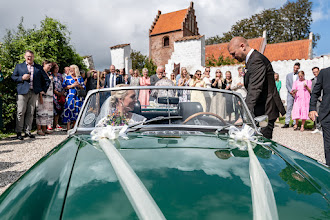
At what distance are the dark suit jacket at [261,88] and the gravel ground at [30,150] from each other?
2.35 metres

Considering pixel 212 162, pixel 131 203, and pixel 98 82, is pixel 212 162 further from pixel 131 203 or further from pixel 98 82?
pixel 98 82

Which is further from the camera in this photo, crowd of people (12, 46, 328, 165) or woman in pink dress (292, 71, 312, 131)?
woman in pink dress (292, 71, 312, 131)

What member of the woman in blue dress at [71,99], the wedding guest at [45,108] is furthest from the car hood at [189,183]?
the woman in blue dress at [71,99]

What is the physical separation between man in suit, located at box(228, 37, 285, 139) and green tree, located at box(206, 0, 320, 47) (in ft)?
128

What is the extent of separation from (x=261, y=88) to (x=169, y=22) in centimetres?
4365

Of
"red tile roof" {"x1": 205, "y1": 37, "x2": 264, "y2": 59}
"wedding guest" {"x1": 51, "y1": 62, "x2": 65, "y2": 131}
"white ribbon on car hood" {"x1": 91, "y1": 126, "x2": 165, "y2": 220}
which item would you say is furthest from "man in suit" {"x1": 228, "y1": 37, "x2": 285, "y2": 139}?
"red tile roof" {"x1": 205, "y1": 37, "x2": 264, "y2": 59}

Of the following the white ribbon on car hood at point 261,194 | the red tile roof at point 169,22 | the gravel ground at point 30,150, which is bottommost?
the gravel ground at point 30,150

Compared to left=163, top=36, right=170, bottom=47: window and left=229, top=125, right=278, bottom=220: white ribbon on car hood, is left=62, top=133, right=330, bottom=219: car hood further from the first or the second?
left=163, top=36, right=170, bottom=47: window

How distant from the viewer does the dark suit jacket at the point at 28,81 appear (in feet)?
20.9

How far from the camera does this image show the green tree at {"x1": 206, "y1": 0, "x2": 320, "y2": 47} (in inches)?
1484

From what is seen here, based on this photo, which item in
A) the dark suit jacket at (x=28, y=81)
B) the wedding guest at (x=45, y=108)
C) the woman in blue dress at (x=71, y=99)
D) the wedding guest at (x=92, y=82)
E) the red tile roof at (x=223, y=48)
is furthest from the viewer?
the red tile roof at (x=223, y=48)

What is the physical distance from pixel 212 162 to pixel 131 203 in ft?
2.04

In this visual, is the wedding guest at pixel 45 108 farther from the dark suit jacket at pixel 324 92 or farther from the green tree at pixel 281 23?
the green tree at pixel 281 23

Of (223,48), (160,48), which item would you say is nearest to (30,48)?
(223,48)
